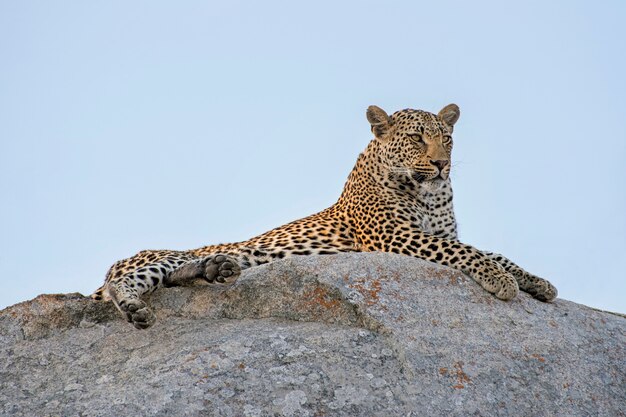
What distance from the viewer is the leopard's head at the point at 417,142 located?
13.2 meters

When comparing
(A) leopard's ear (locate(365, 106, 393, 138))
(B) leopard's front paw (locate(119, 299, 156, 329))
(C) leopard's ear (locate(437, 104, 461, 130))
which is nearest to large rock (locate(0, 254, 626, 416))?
(B) leopard's front paw (locate(119, 299, 156, 329))

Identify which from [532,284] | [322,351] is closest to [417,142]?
[532,284]

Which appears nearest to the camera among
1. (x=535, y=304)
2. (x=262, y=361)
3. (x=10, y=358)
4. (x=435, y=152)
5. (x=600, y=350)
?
(x=262, y=361)

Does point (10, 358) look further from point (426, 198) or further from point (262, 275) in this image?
point (426, 198)

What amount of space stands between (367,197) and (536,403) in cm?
565

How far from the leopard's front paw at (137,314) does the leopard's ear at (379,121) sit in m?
5.79

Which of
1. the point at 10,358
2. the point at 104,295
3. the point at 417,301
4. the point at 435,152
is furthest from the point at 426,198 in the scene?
the point at 10,358

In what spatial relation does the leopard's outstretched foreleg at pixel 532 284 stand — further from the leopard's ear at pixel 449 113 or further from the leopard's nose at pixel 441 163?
the leopard's ear at pixel 449 113

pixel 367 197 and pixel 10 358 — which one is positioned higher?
pixel 367 197

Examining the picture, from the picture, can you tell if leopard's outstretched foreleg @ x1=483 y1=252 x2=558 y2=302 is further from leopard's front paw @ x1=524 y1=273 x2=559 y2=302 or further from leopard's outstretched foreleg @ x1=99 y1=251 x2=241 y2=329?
leopard's outstretched foreleg @ x1=99 y1=251 x2=241 y2=329

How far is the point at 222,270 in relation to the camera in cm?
955

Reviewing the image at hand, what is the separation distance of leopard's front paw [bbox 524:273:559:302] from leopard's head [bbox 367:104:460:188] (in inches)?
104

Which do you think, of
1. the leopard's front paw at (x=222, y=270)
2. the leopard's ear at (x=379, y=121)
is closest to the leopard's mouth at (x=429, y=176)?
the leopard's ear at (x=379, y=121)

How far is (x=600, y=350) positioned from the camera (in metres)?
9.74
